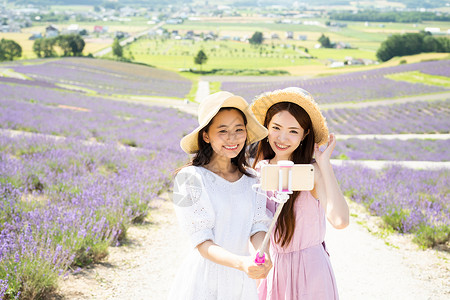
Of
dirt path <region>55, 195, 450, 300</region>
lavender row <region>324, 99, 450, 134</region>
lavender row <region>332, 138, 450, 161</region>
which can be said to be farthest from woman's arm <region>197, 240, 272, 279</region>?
lavender row <region>324, 99, 450, 134</region>

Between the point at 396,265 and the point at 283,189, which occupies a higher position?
the point at 283,189

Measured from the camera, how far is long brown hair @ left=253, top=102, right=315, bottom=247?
89.4 inches

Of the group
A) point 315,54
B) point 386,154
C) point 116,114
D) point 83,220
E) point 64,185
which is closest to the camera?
point 83,220

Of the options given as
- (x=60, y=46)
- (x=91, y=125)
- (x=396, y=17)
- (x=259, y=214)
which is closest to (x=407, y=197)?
(x=259, y=214)

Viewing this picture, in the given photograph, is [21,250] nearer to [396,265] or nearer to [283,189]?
[283,189]

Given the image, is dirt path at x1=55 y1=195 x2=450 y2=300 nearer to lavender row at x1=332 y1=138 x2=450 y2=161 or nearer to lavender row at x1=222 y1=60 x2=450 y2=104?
lavender row at x1=332 y1=138 x2=450 y2=161

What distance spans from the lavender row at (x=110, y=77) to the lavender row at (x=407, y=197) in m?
28.5

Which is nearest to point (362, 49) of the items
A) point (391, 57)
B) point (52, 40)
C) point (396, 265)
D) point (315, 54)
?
point (315, 54)

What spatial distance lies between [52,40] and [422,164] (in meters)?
64.6

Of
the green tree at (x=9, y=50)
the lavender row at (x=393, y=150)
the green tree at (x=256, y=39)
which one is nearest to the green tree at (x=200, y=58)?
the green tree at (x=256, y=39)

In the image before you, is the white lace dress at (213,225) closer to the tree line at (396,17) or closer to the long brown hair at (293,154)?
the long brown hair at (293,154)

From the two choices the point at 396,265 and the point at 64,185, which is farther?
the point at 64,185

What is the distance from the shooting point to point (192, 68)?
64000mm

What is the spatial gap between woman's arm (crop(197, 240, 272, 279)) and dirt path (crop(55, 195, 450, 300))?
192 centimetres
